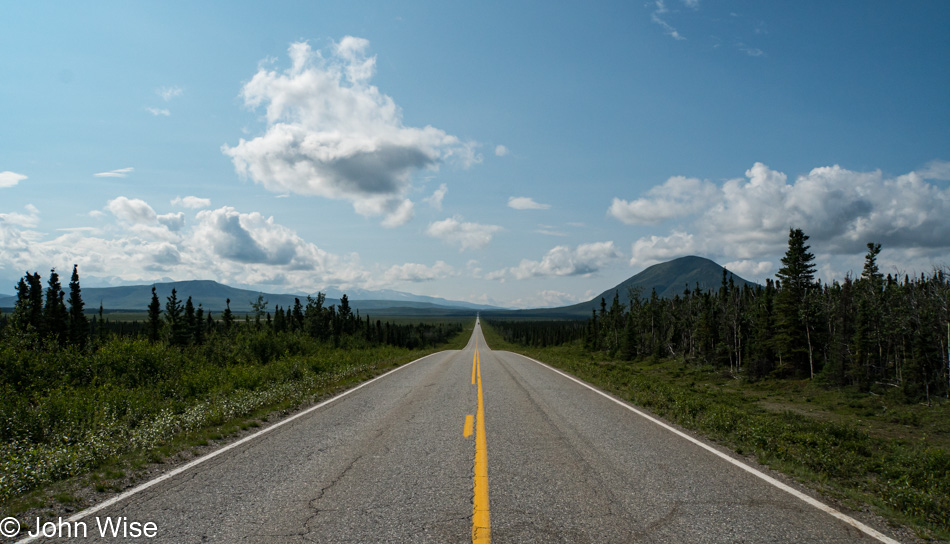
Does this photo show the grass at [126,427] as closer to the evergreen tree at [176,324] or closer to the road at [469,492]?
the road at [469,492]

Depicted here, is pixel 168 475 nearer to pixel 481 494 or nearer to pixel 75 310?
pixel 481 494

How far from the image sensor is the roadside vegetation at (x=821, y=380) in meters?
7.38

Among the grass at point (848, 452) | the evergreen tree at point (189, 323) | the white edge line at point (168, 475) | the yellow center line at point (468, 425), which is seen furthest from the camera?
the evergreen tree at point (189, 323)

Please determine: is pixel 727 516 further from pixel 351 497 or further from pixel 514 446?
pixel 351 497

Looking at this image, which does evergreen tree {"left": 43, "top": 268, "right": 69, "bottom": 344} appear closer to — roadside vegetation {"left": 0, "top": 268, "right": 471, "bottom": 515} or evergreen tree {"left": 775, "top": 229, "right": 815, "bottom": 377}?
roadside vegetation {"left": 0, "top": 268, "right": 471, "bottom": 515}

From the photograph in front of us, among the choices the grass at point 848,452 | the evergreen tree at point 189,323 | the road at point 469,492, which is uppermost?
the road at point 469,492

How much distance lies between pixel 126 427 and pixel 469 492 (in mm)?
7750

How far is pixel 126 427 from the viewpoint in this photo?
28.9ft

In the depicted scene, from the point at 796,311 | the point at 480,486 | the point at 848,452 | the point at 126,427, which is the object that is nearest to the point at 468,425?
the point at 480,486

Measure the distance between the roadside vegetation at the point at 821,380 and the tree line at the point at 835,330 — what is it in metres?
0.14

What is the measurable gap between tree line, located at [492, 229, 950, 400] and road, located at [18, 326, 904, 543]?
31.5 m

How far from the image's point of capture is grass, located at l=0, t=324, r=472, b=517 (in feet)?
19.2

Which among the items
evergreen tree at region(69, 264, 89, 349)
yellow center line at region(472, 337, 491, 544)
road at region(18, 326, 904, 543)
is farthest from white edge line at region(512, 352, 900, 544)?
evergreen tree at region(69, 264, 89, 349)

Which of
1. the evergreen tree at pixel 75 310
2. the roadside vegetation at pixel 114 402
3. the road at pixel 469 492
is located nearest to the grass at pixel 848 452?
the road at pixel 469 492
